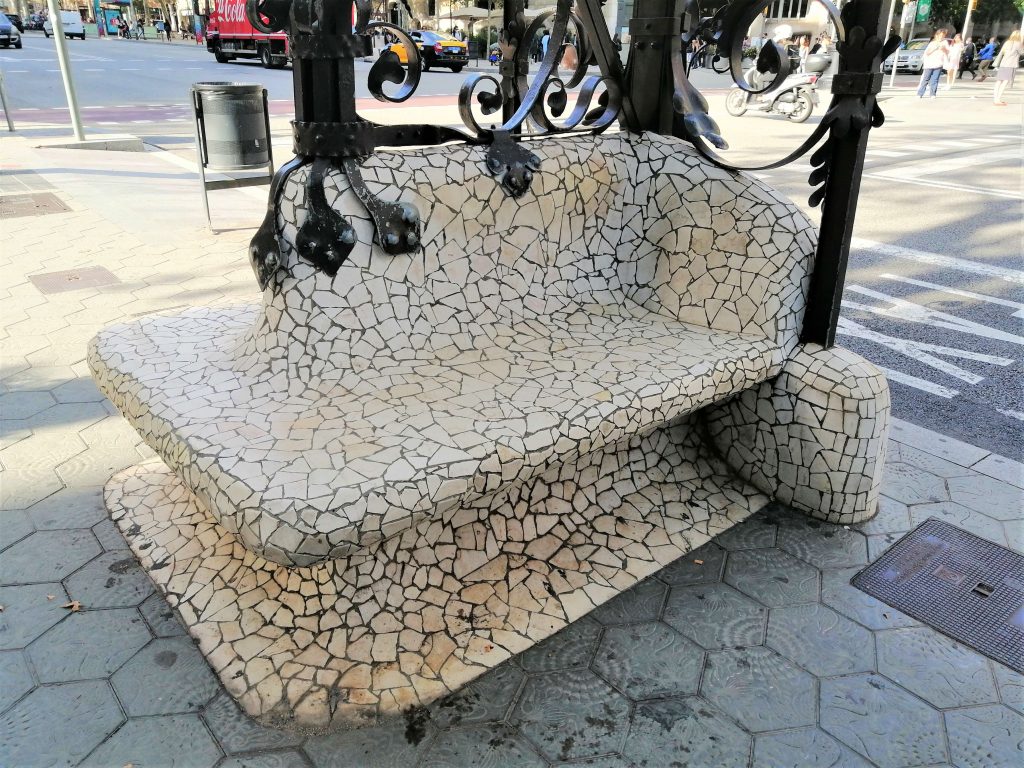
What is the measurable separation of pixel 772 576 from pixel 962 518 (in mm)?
844

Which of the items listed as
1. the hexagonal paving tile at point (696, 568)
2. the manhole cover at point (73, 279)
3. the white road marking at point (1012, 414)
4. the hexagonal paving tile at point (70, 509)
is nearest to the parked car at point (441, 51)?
the manhole cover at point (73, 279)

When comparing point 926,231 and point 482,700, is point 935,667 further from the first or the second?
point 926,231

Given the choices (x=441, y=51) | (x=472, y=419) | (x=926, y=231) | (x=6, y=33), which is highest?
(x=6, y=33)

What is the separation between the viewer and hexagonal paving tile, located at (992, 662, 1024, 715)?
2.05 m

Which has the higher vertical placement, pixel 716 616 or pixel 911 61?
pixel 911 61

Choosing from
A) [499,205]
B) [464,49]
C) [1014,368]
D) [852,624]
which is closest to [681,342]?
[499,205]

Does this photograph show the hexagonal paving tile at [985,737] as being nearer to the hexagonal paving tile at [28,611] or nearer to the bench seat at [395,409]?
the bench seat at [395,409]

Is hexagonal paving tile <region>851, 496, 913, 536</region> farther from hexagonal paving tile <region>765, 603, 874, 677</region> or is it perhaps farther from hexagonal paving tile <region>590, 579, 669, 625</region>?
hexagonal paving tile <region>590, 579, 669, 625</region>

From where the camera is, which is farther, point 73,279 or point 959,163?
point 959,163

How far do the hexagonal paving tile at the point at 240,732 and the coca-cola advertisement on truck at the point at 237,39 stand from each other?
2420cm

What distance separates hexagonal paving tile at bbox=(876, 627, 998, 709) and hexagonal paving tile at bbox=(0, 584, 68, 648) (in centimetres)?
228

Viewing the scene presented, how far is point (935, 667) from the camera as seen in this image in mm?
2164

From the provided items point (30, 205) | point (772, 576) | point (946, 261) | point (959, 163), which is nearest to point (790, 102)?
point (959, 163)

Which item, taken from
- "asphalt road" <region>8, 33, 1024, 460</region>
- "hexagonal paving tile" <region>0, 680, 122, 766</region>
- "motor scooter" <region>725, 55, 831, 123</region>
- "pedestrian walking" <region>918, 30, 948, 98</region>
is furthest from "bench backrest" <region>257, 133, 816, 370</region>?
"pedestrian walking" <region>918, 30, 948, 98</region>
